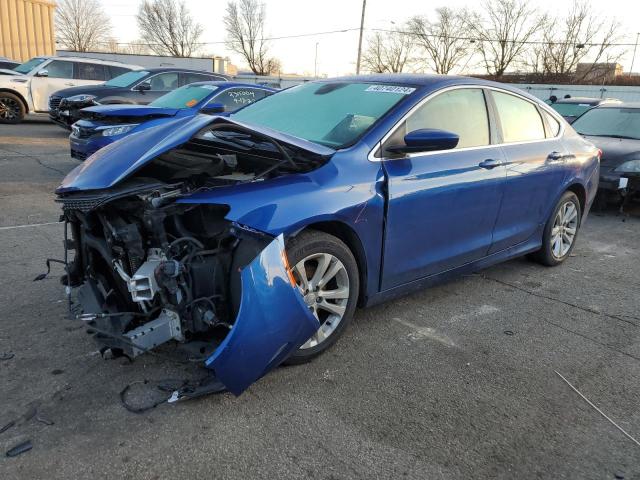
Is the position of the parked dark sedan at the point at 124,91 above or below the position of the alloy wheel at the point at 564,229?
above

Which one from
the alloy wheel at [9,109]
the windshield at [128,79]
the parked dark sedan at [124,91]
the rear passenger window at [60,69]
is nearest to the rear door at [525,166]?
the parked dark sedan at [124,91]

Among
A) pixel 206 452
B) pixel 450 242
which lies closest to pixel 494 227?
pixel 450 242

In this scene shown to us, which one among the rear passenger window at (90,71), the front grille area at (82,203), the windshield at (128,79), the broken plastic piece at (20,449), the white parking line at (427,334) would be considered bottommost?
the broken plastic piece at (20,449)

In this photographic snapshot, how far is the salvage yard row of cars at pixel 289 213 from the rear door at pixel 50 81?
43.1 ft

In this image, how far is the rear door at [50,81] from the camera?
1490 centimetres

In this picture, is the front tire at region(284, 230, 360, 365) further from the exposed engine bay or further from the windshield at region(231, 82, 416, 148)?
the windshield at region(231, 82, 416, 148)

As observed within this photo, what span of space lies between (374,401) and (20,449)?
1.71 metres

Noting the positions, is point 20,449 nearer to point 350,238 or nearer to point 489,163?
point 350,238

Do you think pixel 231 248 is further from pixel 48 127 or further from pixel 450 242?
pixel 48 127

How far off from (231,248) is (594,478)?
2.05 metres

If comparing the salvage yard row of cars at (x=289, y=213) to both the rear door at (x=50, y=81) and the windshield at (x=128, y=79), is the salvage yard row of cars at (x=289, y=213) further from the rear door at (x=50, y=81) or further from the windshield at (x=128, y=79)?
the rear door at (x=50, y=81)

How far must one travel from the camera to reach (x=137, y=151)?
285cm

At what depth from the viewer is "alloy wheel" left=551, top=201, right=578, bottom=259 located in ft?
17.0

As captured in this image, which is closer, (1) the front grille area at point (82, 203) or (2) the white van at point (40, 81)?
(1) the front grille area at point (82, 203)
